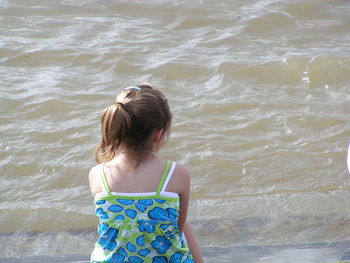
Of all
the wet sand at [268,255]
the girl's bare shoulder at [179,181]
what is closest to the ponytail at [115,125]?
the girl's bare shoulder at [179,181]

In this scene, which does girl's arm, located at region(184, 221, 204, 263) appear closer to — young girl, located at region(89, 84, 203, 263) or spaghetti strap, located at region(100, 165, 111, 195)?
young girl, located at region(89, 84, 203, 263)

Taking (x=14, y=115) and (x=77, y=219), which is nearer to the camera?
(x=77, y=219)

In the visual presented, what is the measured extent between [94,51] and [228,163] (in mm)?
3232

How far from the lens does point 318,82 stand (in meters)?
6.39

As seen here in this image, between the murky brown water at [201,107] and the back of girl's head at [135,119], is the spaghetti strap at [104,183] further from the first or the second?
the murky brown water at [201,107]

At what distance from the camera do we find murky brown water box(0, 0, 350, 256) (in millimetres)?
3758

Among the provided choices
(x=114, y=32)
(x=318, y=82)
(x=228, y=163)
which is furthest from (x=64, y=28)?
(x=228, y=163)

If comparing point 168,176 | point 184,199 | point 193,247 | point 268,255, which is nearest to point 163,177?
point 168,176

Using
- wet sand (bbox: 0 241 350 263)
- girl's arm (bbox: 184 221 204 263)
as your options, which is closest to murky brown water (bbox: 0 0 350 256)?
wet sand (bbox: 0 241 350 263)

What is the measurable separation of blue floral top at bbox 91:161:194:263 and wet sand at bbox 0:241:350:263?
0.56 m

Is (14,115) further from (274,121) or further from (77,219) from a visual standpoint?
(274,121)

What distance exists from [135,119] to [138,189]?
24 cm

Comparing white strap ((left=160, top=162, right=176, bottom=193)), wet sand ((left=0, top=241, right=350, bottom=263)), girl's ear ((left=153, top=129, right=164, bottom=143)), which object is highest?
girl's ear ((left=153, top=129, right=164, bottom=143))

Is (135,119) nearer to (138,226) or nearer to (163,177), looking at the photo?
(163,177)
